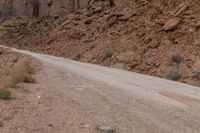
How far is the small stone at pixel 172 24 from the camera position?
108 ft

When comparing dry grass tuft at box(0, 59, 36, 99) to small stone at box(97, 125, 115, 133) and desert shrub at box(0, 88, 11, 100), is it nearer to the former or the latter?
desert shrub at box(0, 88, 11, 100)

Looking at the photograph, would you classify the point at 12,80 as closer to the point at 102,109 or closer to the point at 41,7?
the point at 102,109

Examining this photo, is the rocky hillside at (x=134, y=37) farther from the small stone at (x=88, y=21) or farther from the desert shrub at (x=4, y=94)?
the desert shrub at (x=4, y=94)

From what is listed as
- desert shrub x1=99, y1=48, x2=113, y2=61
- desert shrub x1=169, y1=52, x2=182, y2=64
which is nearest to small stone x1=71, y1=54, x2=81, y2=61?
desert shrub x1=99, y1=48, x2=113, y2=61

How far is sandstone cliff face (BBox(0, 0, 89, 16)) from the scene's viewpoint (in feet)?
170

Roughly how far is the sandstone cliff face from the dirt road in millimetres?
33207

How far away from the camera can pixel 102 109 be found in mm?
13172

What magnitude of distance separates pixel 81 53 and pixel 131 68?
9.00 m

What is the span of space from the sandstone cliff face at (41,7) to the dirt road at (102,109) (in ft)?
109

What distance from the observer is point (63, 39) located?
4541 centimetres

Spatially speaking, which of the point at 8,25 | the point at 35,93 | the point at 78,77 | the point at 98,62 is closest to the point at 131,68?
the point at 98,62

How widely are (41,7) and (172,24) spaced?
2678cm

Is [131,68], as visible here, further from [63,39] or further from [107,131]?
[107,131]

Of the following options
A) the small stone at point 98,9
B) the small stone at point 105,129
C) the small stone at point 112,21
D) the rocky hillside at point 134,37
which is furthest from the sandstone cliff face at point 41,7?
the small stone at point 105,129
